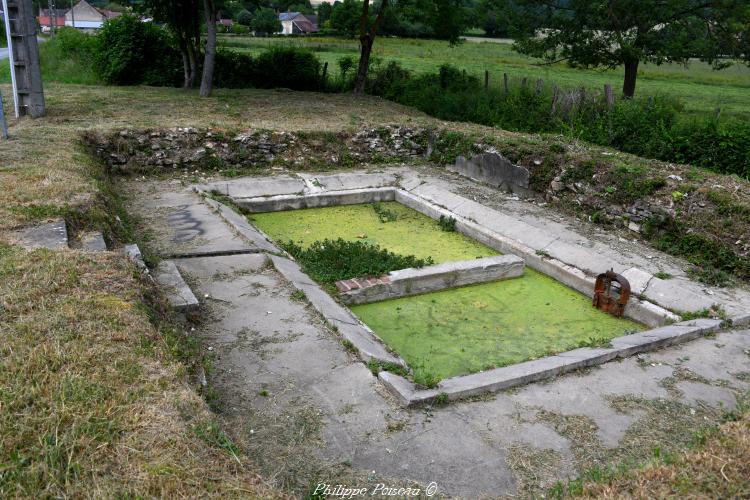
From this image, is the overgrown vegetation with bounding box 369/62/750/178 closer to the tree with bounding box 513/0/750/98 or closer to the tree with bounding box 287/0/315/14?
the tree with bounding box 513/0/750/98

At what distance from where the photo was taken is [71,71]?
1919 cm

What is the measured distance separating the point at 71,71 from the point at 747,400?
20193 mm

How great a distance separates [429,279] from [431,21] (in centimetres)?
1163

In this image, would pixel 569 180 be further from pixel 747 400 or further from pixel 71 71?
pixel 71 71

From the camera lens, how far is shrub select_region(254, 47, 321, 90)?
17.8 metres

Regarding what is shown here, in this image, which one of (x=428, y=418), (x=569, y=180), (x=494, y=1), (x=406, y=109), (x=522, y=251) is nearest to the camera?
(x=428, y=418)

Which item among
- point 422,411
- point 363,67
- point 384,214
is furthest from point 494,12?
point 422,411

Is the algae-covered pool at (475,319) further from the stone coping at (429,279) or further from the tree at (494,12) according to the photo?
the tree at (494,12)

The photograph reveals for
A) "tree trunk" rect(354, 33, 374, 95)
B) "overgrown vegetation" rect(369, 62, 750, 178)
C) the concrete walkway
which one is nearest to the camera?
the concrete walkway

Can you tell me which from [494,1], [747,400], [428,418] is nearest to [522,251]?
[747,400]

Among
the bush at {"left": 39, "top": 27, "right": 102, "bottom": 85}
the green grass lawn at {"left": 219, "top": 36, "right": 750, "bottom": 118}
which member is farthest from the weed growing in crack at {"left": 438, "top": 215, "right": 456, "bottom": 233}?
the bush at {"left": 39, "top": 27, "right": 102, "bottom": 85}

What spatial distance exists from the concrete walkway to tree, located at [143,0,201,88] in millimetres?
11906

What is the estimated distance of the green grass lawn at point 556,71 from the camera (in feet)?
63.6

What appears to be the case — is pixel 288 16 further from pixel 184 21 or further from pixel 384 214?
pixel 384 214
